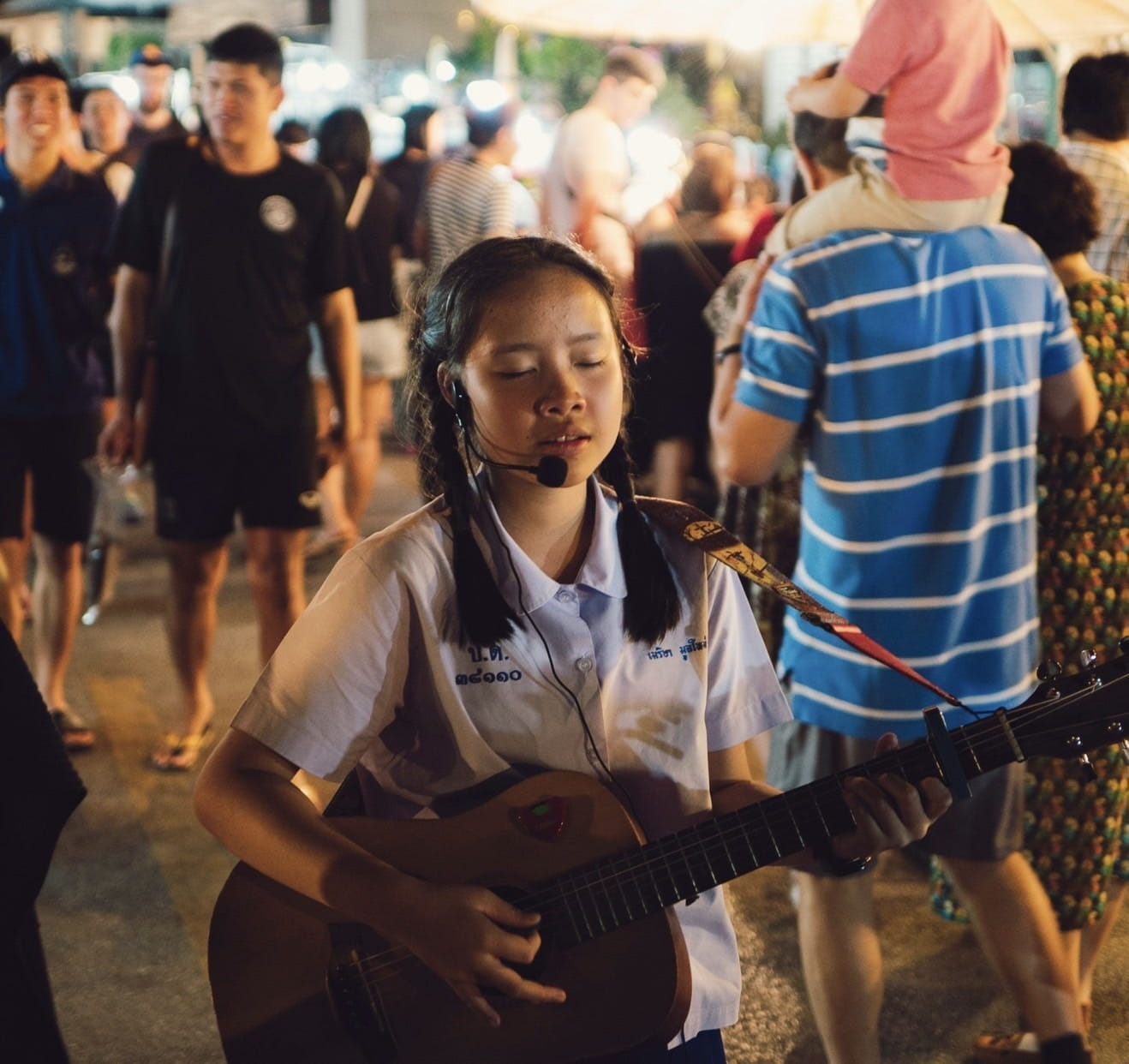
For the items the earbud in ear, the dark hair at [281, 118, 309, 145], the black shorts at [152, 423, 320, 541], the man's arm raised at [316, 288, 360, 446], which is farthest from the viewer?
the dark hair at [281, 118, 309, 145]

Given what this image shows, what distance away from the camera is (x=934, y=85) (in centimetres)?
294

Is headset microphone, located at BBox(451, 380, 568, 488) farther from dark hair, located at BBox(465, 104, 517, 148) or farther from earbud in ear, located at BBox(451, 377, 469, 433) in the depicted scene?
dark hair, located at BBox(465, 104, 517, 148)

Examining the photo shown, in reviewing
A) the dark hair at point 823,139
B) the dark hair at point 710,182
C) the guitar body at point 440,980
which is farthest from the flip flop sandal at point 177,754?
the dark hair at point 710,182

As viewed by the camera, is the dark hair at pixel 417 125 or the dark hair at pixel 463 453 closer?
the dark hair at pixel 463 453

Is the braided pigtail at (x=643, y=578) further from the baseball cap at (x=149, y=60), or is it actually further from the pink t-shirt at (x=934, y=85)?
the baseball cap at (x=149, y=60)

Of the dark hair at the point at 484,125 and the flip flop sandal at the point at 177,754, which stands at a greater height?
the dark hair at the point at 484,125

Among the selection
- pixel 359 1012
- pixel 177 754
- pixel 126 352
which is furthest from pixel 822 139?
pixel 177 754

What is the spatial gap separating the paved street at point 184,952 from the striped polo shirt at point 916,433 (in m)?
0.97

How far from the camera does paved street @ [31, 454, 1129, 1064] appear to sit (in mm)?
3355

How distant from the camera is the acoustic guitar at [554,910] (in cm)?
188

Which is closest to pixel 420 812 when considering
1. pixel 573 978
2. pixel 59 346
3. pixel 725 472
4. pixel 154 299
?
pixel 573 978

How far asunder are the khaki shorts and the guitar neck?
2.88ft

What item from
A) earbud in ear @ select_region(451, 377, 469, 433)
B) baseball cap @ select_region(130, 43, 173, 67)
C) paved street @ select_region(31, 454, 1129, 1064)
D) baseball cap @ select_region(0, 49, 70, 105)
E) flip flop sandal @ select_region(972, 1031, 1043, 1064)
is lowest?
paved street @ select_region(31, 454, 1129, 1064)

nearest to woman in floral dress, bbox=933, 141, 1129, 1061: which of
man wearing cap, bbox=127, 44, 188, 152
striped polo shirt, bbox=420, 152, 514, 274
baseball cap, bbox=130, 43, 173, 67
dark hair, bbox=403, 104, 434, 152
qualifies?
striped polo shirt, bbox=420, 152, 514, 274
